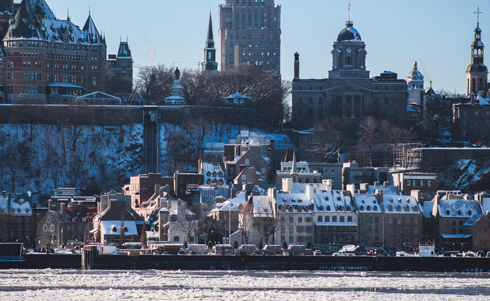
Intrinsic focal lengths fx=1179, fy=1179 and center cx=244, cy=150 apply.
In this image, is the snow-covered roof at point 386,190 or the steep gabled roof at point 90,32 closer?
the snow-covered roof at point 386,190

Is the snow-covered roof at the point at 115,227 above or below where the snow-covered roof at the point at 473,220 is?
below

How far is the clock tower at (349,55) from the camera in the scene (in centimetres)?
18762

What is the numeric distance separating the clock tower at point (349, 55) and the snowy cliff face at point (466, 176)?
31.9 metres

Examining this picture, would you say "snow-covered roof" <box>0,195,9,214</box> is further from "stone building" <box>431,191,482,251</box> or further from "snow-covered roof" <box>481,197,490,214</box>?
"snow-covered roof" <box>481,197,490,214</box>

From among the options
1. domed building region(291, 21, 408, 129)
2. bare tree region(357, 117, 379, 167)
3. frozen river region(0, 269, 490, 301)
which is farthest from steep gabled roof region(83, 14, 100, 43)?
frozen river region(0, 269, 490, 301)

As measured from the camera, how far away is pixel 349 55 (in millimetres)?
187875

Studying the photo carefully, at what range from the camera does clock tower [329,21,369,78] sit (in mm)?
187625

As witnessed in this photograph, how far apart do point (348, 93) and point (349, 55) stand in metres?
6.05

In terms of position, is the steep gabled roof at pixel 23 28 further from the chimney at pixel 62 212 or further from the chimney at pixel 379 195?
the chimney at pixel 379 195

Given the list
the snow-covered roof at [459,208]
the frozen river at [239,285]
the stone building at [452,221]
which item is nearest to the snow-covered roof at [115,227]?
the frozen river at [239,285]

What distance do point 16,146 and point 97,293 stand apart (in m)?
87.0

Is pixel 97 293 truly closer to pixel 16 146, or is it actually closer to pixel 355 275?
pixel 355 275

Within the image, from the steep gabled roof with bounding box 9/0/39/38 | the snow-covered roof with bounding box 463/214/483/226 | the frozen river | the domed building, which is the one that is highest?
the steep gabled roof with bounding box 9/0/39/38

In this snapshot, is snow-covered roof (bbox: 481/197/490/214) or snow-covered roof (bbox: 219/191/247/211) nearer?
snow-covered roof (bbox: 219/191/247/211)
